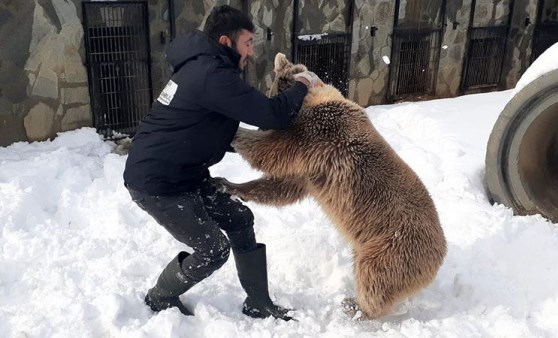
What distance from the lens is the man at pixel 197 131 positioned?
2.62m

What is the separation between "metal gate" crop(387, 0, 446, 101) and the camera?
8.22m

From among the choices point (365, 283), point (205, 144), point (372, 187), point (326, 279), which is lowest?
point (326, 279)

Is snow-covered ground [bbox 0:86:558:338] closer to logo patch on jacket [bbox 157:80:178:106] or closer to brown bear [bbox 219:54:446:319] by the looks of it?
brown bear [bbox 219:54:446:319]

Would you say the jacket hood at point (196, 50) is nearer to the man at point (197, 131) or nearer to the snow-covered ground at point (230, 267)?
the man at point (197, 131)

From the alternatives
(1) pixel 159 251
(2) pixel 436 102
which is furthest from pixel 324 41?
(1) pixel 159 251

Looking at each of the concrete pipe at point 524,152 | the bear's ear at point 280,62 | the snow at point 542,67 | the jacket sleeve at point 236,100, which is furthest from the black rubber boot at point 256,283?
the snow at point 542,67

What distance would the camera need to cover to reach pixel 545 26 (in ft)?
32.3

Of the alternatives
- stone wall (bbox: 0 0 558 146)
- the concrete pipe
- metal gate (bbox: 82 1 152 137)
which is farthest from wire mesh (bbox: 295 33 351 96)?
the concrete pipe

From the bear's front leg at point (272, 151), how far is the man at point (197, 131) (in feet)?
0.56

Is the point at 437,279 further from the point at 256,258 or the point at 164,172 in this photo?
the point at 164,172

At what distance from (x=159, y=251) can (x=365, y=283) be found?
1.51 m

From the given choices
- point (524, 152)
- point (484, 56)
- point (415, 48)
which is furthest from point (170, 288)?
point (484, 56)

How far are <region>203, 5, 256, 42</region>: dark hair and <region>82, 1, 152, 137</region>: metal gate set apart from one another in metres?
3.54

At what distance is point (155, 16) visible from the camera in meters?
6.13
